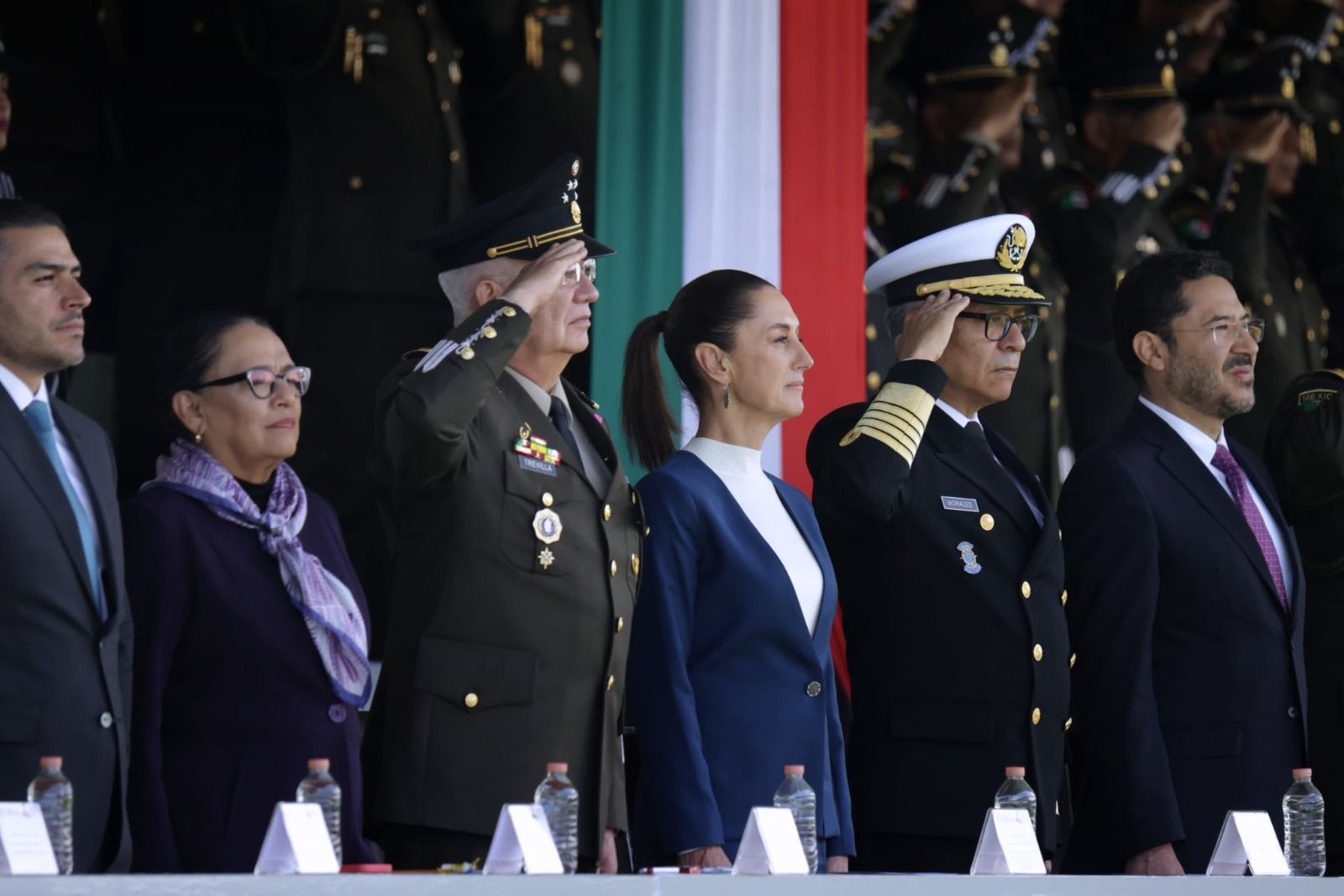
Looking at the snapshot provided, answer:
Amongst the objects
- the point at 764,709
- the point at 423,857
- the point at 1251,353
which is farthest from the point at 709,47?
the point at 423,857

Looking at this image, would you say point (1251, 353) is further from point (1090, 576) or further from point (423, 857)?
point (423, 857)

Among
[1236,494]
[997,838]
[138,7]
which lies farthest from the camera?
[138,7]

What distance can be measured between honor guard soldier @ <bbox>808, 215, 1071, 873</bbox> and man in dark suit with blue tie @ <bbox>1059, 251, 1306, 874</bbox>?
0.34ft

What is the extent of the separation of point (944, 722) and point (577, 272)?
92cm

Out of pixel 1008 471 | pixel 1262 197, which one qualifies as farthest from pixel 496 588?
pixel 1262 197

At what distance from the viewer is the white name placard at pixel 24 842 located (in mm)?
2219

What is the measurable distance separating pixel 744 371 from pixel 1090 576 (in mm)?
722

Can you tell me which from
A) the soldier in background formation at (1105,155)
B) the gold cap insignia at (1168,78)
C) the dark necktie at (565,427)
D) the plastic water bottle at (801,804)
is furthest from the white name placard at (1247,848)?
the gold cap insignia at (1168,78)

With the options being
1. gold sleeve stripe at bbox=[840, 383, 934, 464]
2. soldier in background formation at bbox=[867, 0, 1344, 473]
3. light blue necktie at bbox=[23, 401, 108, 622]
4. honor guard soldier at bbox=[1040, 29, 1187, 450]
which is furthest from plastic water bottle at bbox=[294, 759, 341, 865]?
honor guard soldier at bbox=[1040, 29, 1187, 450]

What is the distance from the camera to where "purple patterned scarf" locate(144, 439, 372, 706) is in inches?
127

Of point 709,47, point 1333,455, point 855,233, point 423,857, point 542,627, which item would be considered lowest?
point 423,857

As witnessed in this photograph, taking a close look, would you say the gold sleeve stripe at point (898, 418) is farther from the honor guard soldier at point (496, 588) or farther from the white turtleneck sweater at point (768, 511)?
the honor guard soldier at point (496, 588)

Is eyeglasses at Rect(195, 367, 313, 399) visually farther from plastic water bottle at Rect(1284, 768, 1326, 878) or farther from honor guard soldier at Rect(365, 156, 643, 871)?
plastic water bottle at Rect(1284, 768, 1326, 878)

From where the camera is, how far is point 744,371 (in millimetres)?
3551
